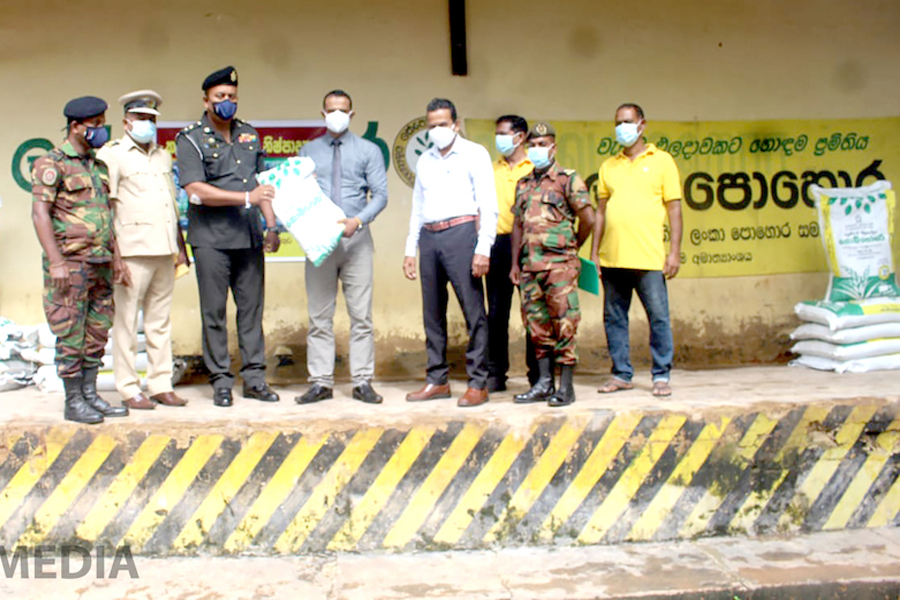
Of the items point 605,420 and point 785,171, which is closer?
point 605,420

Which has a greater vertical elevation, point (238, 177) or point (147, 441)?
point (238, 177)

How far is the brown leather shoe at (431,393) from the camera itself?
539 centimetres

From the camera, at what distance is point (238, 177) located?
17.0 ft

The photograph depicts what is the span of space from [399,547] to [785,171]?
4191mm

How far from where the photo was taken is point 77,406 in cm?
486

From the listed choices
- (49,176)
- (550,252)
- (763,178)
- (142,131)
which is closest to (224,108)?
(142,131)

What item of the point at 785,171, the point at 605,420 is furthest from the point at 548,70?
the point at 605,420

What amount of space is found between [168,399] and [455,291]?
1.73m

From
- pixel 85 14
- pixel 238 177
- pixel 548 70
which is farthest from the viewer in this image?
pixel 548 70

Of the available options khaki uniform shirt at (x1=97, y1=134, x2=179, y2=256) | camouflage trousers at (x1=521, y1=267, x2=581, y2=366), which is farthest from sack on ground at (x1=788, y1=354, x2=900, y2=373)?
khaki uniform shirt at (x1=97, y1=134, x2=179, y2=256)

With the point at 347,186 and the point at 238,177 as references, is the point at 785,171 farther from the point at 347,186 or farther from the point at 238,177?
the point at 238,177

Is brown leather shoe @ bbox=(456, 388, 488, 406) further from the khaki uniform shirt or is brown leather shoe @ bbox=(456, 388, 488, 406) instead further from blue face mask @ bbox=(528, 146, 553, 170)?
the khaki uniform shirt

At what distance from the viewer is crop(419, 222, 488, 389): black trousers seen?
522 cm

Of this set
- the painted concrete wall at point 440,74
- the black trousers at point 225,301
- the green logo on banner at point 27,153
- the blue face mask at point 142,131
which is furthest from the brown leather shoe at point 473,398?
the green logo on banner at point 27,153
